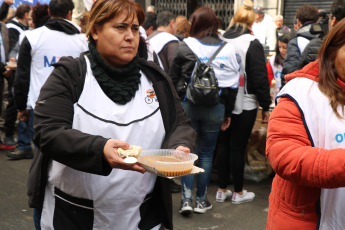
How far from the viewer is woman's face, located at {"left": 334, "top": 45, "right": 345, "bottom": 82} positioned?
6.42ft

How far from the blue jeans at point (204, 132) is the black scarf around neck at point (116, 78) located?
7.87ft

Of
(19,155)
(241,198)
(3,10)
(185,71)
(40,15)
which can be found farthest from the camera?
(3,10)

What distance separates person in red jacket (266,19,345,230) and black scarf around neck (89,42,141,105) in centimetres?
69

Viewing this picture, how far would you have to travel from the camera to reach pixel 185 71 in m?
4.62

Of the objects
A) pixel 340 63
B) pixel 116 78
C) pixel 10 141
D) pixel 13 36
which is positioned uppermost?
pixel 340 63

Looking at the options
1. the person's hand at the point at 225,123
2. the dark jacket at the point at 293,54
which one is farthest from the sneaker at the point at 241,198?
the dark jacket at the point at 293,54

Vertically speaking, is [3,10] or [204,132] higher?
[3,10]

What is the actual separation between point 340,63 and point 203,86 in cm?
251

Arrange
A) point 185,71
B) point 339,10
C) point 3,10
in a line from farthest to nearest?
point 3,10 → point 185,71 → point 339,10

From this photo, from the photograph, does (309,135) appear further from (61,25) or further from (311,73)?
(61,25)

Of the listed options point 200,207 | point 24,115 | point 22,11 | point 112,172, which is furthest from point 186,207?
point 22,11

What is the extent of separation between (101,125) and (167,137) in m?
0.36

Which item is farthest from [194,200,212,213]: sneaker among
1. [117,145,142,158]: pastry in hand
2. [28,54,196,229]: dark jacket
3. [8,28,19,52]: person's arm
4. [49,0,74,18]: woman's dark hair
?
[8,28,19,52]: person's arm

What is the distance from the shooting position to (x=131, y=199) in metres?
2.17
